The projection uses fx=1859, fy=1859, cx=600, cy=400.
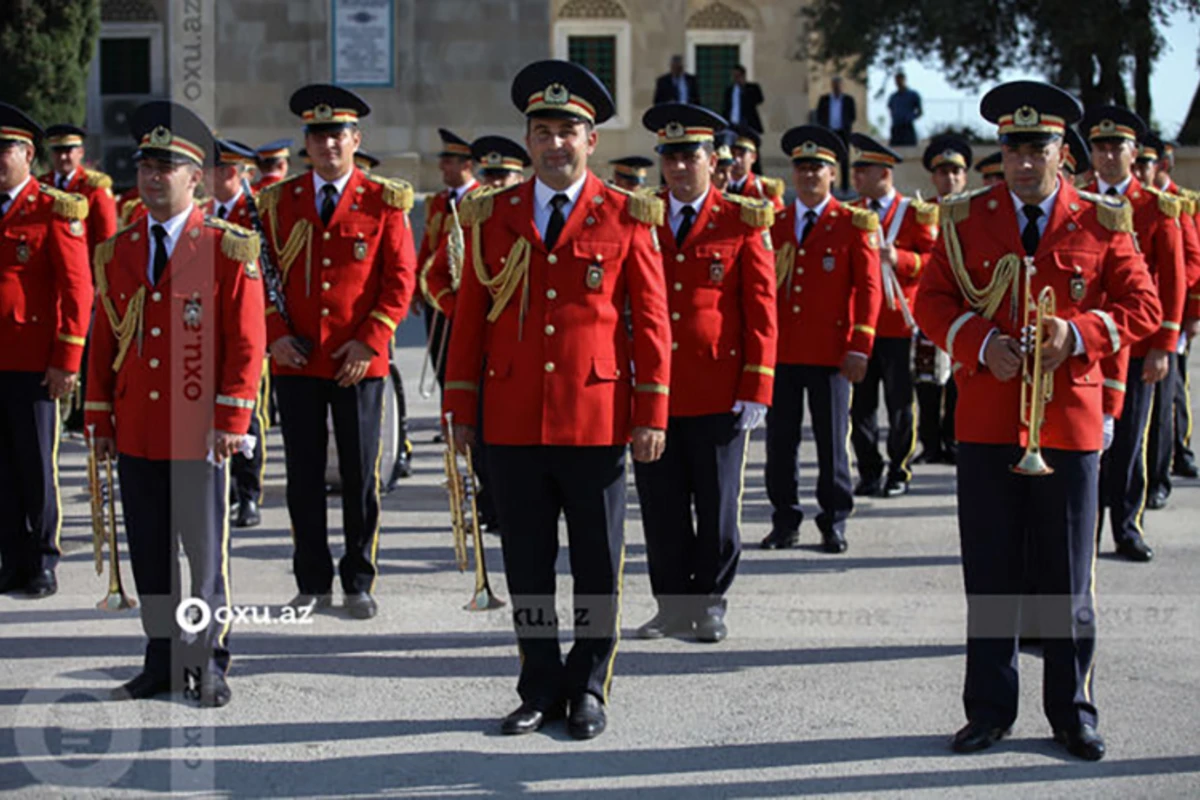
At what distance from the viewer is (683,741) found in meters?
6.56

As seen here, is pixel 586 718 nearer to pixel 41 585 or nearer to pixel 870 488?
pixel 41 585

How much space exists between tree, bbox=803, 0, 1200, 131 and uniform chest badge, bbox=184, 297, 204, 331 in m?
21.9

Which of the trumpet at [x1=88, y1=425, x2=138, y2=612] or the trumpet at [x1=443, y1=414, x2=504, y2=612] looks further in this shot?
the trumpet at [x1=88, y1=425, x2=138, y2=612]

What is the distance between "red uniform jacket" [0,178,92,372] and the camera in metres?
8.81

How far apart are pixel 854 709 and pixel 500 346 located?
1899 millimetres

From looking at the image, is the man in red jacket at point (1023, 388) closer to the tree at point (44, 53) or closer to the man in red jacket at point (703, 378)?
the man in red jacket at point (703, 378)

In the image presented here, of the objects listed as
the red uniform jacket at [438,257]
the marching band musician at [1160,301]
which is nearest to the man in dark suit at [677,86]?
the red uniform jacket at [438,257]

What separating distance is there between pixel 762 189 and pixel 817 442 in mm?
2964

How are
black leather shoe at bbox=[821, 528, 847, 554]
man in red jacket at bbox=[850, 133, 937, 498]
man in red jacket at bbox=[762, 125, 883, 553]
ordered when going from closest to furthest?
black leather shoe at bbox=[821, 528, 847, 554]
man in red jacket at bbox=[762, 125, 883, 553]
man in red jacket at bbox=[850, 133, 937, 498]

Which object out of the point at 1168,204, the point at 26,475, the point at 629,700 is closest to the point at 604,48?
the point at 1168,204

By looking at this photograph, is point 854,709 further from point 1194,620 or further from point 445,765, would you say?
point 1194,620

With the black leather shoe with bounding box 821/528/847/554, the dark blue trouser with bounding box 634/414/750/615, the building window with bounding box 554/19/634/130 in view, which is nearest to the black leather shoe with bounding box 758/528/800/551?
the black leather shoe with bounding box 821/528/847/554

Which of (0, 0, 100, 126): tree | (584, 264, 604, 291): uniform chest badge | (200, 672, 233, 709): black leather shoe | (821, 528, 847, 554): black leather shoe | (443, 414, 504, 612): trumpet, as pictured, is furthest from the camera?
(0, 0, 100, 126): tree

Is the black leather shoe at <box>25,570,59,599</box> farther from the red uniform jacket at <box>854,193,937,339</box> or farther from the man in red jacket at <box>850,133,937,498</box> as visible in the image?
the red uniform jacket at <box>854,193,937,339</box>
